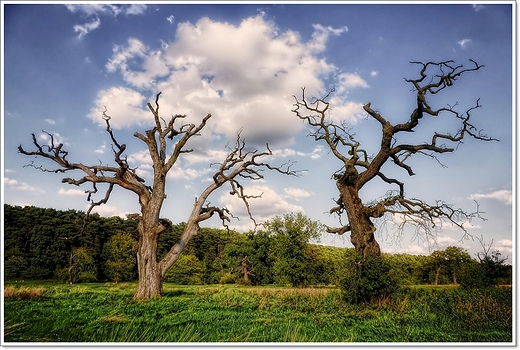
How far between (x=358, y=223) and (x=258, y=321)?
696 centimetres

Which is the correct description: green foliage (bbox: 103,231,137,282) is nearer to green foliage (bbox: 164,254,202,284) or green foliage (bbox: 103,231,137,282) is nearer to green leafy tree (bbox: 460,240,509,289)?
green foliage (bbox: 164,254,202,284)

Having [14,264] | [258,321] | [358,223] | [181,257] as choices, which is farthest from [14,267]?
[258,321]

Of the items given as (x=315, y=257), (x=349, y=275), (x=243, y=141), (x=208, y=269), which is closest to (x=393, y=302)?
(x=349, y=275)

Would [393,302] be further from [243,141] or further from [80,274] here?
[80,274]

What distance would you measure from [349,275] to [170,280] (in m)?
41.2

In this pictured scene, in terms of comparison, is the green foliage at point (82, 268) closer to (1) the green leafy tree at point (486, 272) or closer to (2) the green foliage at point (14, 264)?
(2) the green foliage at point (14, 264)

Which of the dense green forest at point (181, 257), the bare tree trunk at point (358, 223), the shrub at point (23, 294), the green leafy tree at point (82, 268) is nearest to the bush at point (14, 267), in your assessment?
the dense green forest at point (181, 257)

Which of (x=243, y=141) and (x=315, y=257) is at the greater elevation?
(x=243, y=141)

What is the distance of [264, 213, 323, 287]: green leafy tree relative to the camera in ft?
112

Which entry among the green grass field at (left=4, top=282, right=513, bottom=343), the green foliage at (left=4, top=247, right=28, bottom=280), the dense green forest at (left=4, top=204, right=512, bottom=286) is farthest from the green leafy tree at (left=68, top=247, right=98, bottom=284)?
the green grass field at (left=4, top=282, right=513, bottom=343)

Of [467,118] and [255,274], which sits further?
[255,274]

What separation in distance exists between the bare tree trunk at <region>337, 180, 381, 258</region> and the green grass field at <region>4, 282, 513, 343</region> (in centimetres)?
207

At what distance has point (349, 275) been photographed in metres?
12.9

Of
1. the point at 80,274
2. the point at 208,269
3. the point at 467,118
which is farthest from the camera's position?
the point at 208,269
